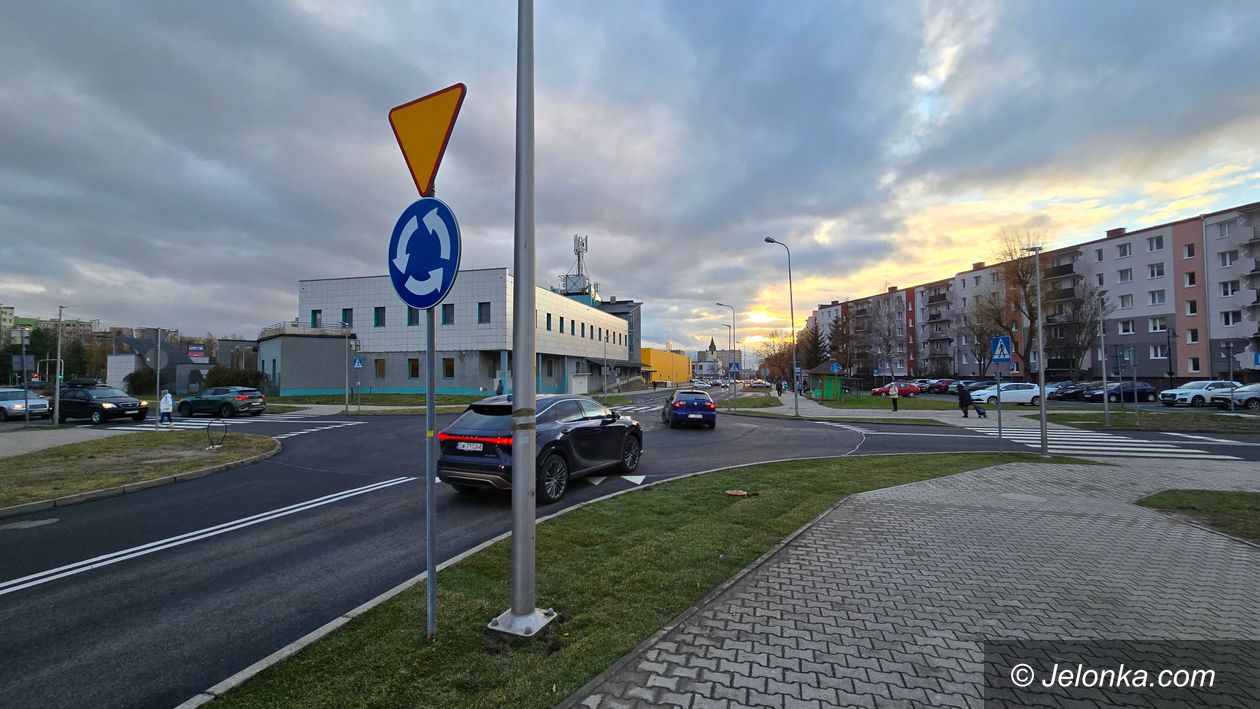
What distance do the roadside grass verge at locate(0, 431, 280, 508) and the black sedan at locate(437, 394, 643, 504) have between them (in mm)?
6214

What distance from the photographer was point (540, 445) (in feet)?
24.8

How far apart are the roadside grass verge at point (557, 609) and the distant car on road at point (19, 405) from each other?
29.9 meters

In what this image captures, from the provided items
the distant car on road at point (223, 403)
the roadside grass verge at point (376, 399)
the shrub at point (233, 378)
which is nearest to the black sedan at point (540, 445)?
the distant car on road at point (223, 403)

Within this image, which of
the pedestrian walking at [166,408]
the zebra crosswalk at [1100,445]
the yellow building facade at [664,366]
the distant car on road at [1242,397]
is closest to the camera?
the zebra crosswalk at [1100,445]

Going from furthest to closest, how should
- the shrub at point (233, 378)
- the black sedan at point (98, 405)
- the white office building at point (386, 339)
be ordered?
the white office building at point (386, 339) < the shrub at point (233, 378) < the black sedan at point (98, 405)

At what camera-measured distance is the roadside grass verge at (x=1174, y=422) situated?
18250 millimetres

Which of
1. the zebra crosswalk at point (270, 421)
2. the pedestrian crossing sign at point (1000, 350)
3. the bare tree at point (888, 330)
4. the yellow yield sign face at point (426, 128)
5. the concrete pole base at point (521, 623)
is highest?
the bare tree at point (888, 330)

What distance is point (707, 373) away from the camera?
17500cm

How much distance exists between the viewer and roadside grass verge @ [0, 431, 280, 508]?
868cm

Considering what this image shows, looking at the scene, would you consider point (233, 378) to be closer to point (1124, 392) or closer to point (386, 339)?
point (386, 339)

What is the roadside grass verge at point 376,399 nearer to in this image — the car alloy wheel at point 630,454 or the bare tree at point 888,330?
the car alloy wheel at point 630,454

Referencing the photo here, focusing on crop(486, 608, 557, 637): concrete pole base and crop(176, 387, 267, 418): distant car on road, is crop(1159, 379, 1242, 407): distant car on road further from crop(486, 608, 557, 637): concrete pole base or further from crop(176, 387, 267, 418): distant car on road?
crop(176, 387, 267, 418): distant car on road

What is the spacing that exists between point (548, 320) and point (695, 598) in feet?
143

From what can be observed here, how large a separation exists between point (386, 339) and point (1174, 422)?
46.0 m
